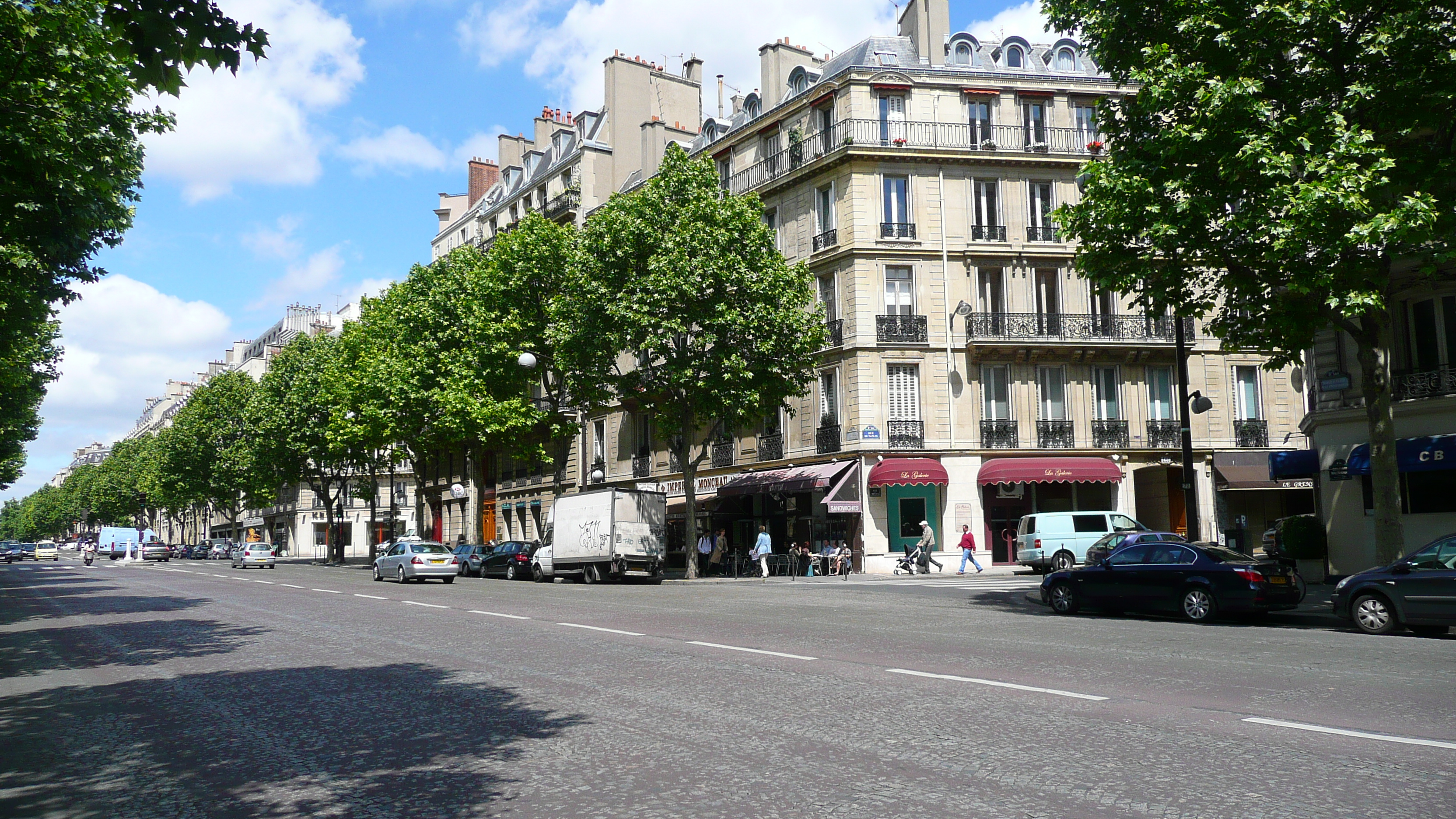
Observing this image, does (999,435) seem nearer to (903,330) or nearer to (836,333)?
(903,330)

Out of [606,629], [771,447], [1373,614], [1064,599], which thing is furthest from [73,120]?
[771,447]

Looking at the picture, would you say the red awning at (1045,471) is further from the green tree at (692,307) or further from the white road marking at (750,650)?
the white road marking at (750,650)

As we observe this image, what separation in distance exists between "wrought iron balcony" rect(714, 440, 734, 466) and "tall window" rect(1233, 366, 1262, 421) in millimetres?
18440

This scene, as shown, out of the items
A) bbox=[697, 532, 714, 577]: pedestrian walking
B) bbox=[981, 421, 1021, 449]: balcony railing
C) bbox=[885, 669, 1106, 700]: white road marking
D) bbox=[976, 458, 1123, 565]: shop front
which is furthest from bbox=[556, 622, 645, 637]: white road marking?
bbox=[981, 421, 1021, 449]: balcony railing

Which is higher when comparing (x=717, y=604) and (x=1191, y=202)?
(x=1191, y=202)

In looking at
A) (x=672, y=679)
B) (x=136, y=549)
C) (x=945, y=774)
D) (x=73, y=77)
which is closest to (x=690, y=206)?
(x=73, y=77)

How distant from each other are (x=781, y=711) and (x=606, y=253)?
2665cm

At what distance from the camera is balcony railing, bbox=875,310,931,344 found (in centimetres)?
3581

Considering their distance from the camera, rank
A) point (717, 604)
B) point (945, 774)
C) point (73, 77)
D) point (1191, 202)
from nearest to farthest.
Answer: point (945, 774) → point (73, 77) → point (1191, 202) → point (717, 604)

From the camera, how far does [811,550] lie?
37156 mm

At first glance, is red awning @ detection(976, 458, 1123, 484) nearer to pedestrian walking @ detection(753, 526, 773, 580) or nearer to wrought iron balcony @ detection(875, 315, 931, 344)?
wrought iron balcony @ detection(875, 315, 931, 344)

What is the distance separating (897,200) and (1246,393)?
1456cm

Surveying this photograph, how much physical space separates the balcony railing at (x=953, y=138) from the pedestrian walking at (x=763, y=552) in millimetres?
13302

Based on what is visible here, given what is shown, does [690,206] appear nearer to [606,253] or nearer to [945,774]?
[606,253]
